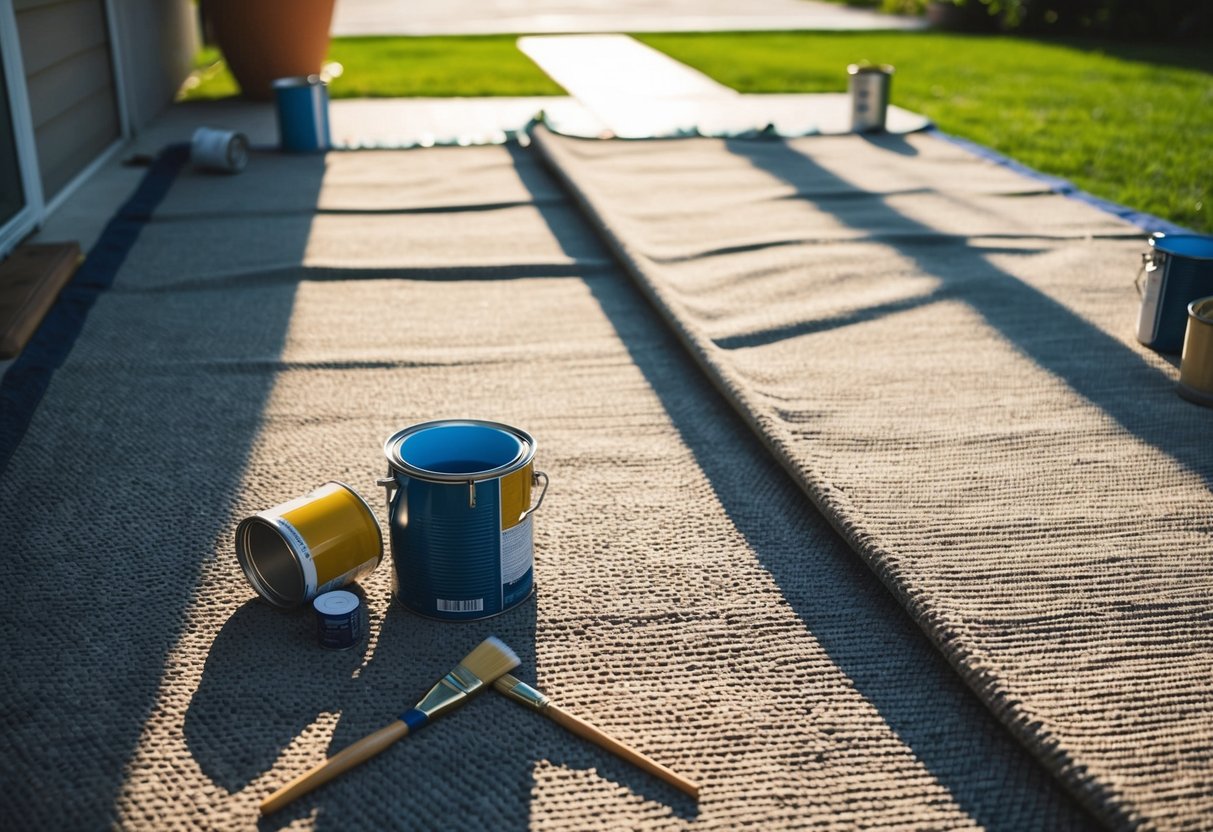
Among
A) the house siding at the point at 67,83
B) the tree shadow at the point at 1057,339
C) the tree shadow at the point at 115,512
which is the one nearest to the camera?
the tree shadow at the point at 115,512

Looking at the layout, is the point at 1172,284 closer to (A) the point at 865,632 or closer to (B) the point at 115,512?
(A) the point at 865,632

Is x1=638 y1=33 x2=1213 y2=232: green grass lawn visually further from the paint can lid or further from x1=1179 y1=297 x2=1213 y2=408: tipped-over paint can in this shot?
the paint can lid

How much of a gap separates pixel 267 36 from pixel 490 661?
204 inches

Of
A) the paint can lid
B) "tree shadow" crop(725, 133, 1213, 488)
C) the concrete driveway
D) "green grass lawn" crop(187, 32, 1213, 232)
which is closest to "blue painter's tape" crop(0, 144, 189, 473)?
the paint can lid

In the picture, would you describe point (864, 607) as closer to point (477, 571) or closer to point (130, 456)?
point (477, 571)

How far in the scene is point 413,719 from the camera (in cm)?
141

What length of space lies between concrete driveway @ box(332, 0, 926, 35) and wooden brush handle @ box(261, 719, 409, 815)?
8186mm

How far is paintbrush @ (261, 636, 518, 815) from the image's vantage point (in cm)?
130

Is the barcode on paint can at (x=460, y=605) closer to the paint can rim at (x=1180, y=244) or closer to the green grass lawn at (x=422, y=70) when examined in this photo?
the paint can rim at (x=1180, y=244)

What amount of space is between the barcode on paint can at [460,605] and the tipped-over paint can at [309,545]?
0.46ft

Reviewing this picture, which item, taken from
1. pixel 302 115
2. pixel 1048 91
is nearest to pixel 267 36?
pixel 302 115

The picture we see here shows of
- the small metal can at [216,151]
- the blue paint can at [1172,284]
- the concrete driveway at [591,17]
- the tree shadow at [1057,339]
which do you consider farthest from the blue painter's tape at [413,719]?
the concrete driveway at [591,17]

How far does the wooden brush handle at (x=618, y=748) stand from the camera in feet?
4.37

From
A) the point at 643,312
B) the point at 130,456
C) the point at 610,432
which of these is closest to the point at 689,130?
the point at 643,312
